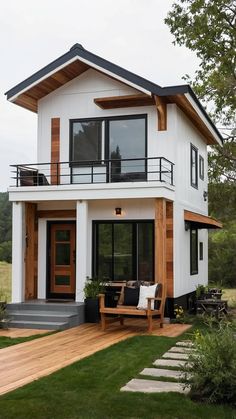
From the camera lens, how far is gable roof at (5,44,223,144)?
41.1 ft

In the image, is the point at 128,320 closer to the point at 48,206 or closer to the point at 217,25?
the point at 48,206

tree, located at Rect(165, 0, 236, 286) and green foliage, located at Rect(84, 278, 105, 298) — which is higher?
tree, located at Rect(165, 0, 236, 286)

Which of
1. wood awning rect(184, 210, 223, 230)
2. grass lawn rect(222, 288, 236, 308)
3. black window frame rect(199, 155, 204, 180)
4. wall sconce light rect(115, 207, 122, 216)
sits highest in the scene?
black window frame rect(199, 155, 204, 180)

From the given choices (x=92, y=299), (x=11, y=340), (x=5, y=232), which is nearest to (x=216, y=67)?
(x=92, y=299)

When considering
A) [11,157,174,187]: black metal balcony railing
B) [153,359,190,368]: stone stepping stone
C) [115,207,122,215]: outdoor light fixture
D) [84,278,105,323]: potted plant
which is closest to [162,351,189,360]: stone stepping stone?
[153,359,190,368]: stone stepping stone

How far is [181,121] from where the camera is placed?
1394cm

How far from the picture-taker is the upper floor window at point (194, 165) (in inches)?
611

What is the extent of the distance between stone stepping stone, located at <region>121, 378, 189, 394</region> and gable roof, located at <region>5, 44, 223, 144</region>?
25.0 feet

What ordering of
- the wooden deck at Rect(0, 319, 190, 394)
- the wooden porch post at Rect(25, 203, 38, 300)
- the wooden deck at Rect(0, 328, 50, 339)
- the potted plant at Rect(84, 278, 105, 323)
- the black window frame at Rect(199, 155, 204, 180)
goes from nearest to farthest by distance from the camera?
the wooden deck at Rect(0, 319, 190, 394) < the wooden deck at Rect(0, 328, 50, 339) < the potted plant at Rect(84, 278, 105, 323) < the wooden porch post at Rect(25, 203, 38, 300) < the black window frame at Rect(199, 155, 204, 180)

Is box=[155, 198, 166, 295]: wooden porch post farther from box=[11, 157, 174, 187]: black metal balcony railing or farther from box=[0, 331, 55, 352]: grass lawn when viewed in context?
box=[0, 331, 55, 352]: grass lawn

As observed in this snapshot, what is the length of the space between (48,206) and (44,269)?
1722 millimetres

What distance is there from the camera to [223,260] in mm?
37938

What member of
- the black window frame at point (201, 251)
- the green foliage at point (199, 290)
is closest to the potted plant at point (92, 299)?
the green foliage at point (199, 290)

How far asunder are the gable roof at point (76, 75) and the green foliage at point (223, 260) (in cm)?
2444
